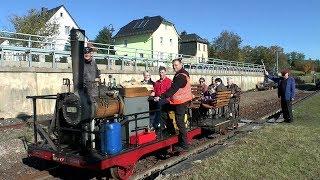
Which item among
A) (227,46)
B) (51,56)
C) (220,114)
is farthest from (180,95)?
(227,46)

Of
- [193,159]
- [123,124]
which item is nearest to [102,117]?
[123,124]

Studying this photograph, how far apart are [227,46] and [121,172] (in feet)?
261

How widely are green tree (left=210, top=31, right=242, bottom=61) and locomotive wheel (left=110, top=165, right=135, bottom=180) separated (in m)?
74.8

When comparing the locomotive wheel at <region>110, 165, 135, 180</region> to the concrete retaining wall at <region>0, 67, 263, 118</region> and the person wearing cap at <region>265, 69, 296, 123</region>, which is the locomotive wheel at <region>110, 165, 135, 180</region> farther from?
the concrete retaining wall at <region>0, 67, 263, 118</region>

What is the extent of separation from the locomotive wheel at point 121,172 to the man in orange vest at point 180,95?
5.56 ft

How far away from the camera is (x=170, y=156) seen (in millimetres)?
9133

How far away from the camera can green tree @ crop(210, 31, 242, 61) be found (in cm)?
8138

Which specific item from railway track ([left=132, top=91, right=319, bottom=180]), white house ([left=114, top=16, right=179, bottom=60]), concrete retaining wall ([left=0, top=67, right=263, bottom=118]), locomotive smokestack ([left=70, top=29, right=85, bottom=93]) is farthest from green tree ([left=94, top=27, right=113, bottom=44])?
locomotive smokestack ([left=70, top=29, right=85, bottom=93])

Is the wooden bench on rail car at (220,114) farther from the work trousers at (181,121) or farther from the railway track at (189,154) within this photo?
the work trousers at (181,121)

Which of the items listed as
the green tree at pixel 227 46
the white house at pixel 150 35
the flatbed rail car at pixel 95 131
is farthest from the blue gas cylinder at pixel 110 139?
the green tree at pixel 227 46

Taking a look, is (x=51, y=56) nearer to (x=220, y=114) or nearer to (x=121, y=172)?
(x=220, y=114)

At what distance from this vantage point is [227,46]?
278ft

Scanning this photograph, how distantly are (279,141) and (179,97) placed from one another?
294 centimetres

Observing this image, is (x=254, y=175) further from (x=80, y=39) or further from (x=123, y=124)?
(x=80, y=39)
